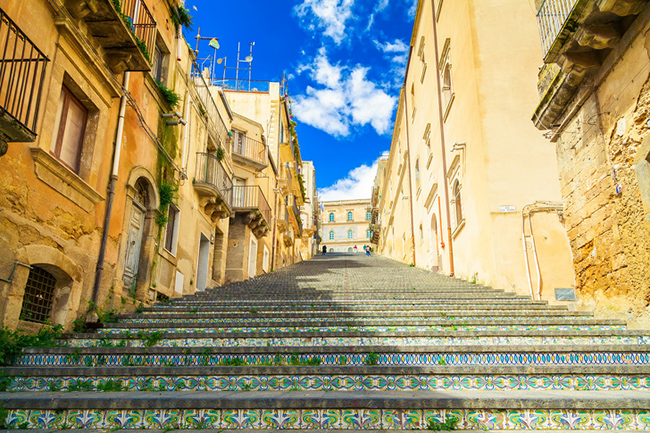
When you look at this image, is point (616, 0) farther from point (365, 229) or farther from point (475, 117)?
point (365, 229)

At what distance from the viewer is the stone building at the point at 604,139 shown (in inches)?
218

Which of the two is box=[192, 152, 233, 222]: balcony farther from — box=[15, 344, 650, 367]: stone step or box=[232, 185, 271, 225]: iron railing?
box=[15, 344, 650, 367]: stone step

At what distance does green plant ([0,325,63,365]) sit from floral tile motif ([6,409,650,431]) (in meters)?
1.87

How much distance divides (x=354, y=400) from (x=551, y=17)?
20.7ft

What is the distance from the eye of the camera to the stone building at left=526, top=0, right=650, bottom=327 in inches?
218

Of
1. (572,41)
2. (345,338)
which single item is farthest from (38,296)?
(572,41)

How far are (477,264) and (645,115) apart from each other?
8.01m

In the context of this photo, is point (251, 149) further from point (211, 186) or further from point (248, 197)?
point (211, 186)

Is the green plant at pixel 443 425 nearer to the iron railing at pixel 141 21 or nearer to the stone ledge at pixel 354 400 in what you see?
the stone ledge at pixel 354 400

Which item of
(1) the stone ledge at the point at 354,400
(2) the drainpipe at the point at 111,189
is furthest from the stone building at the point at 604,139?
(2) the drainpipe at the point at 111,189

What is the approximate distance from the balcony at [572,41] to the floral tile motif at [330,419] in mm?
4530

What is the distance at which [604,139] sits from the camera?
634 centimetres

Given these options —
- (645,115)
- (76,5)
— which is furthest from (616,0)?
(76,5)

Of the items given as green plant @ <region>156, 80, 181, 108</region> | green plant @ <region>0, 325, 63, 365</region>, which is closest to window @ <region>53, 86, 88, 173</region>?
green plant @ <region>0, 325, 63, 365</region>
